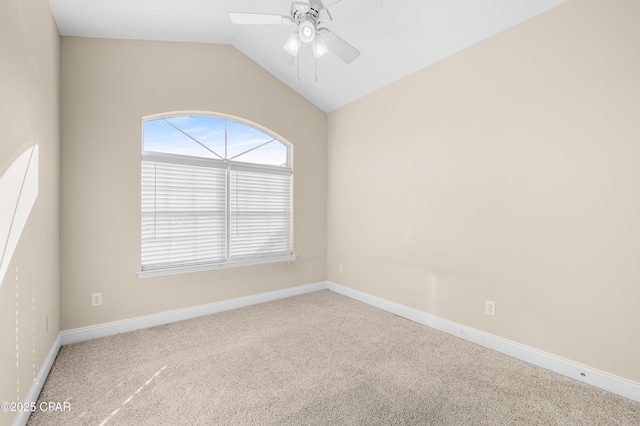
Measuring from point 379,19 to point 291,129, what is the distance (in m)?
1.83

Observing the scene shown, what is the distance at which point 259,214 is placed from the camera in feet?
12.8

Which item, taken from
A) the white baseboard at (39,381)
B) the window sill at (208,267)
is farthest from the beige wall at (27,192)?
the window sill at (208,267)

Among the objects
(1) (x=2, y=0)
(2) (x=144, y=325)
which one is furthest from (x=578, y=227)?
(2) (x=144, y=325)

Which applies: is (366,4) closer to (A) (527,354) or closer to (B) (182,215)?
(B) (182,215)

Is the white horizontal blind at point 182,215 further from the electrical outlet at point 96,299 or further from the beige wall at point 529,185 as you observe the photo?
the beige wall at point 529,185

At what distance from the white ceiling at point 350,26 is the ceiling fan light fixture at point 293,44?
14.3 inches

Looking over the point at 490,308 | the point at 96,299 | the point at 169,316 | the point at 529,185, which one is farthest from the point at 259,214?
the point at 529,185

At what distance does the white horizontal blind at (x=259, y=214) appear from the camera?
370 centimetres

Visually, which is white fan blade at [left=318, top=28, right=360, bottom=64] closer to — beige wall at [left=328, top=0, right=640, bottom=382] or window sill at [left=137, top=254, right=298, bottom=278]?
beige wall at [left=328, top=0, right=640, bottom=382]

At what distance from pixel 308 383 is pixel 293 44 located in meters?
2.56

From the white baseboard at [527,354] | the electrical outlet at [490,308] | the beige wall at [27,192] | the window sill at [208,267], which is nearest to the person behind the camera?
the beige wall at [27,192]

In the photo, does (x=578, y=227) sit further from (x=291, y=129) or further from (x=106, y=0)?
(x=106, y=0)

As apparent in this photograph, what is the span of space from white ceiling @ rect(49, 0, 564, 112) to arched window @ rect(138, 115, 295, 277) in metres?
0.90

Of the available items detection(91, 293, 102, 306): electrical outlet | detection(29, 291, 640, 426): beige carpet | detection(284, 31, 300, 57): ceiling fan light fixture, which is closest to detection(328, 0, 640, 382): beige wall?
detection(29, 291, 640, 426): beige carpet
